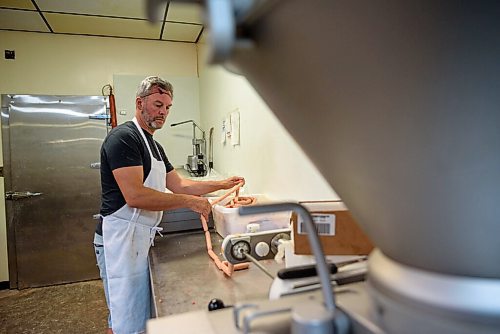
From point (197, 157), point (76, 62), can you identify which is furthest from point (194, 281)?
point (76, 62)

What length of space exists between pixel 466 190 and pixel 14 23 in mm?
3922

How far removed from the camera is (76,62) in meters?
3.51

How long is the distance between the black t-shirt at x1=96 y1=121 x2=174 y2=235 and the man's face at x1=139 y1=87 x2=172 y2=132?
0.24ft

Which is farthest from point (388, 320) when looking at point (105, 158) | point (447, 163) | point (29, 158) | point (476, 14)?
point (29, 158)

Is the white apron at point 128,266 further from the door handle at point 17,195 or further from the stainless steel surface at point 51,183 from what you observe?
the door handle at point 17,195

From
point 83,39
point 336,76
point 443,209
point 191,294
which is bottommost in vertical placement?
point 191,294

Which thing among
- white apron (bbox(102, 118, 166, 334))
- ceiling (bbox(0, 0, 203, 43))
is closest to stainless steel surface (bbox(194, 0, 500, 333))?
white apron (bbox(102, 118, 166, 334))

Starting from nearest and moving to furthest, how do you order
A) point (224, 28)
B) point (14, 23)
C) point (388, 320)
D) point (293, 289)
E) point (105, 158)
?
1. point (224, 28)
2. point (388, 320)
3. point (293, 289)
4. point (105, 158)
5. point (14, 23)

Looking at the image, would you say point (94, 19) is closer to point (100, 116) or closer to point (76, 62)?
point (76, 62)

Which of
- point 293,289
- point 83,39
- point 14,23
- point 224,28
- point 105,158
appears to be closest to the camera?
point 224,28

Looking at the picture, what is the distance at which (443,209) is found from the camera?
0.35m

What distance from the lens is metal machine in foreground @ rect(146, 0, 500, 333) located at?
0.29 meters

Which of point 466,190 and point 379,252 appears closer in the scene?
point 466,190

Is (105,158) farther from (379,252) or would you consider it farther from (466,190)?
(466,190)
